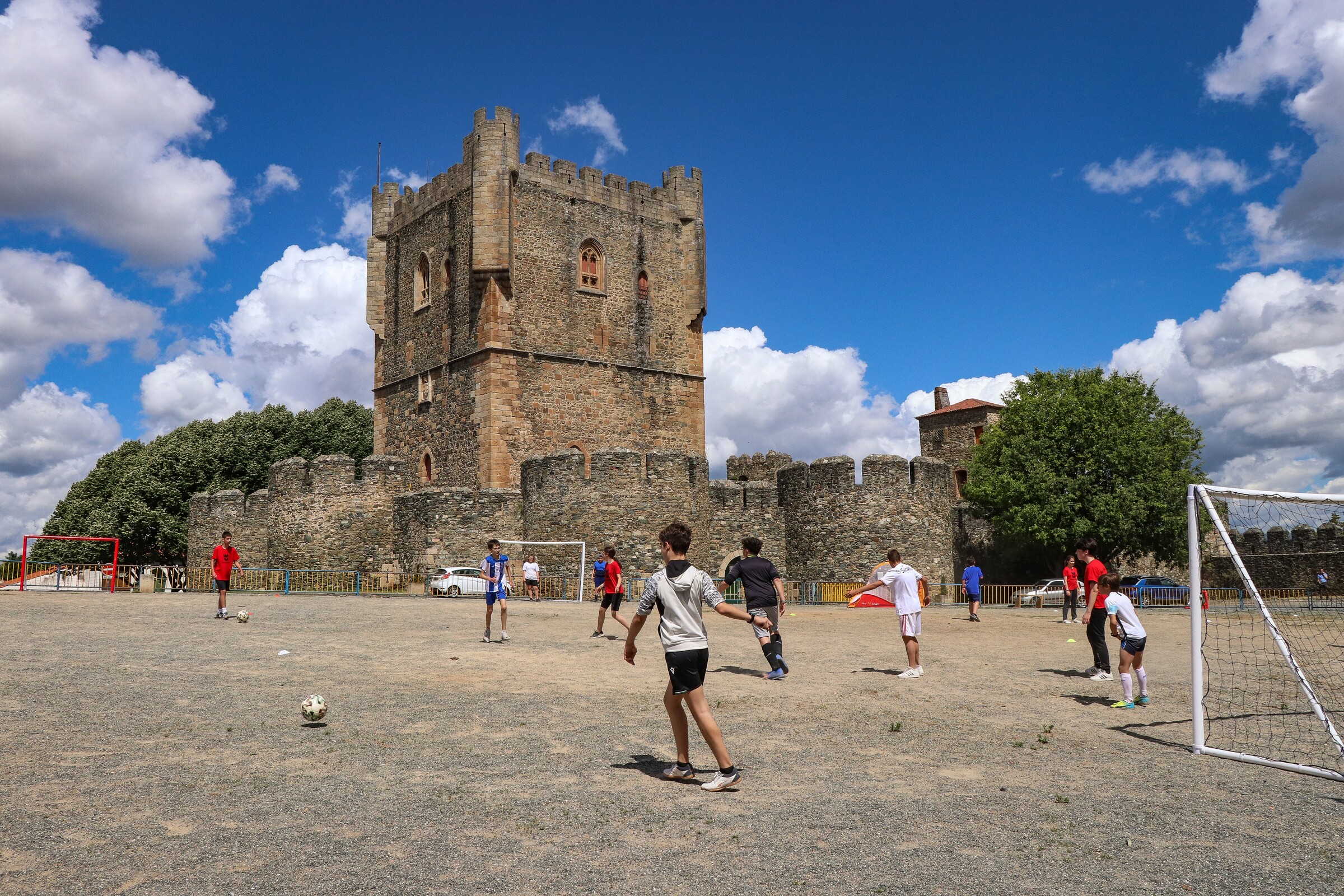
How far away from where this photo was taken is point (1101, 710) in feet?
33.3

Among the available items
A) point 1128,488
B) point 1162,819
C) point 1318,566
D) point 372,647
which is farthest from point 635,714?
point 1318,566

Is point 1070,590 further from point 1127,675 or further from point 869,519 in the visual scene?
point 1127,675

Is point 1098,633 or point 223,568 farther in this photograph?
point 223,568

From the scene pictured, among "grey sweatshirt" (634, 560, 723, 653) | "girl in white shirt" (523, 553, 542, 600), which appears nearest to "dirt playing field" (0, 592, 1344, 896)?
"grey sweatshirt" (634, 560, 723, 653)

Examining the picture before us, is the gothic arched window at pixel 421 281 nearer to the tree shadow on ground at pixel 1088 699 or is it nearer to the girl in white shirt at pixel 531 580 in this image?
the girl in white shirt at pixel 531 580

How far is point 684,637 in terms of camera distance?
667 cm

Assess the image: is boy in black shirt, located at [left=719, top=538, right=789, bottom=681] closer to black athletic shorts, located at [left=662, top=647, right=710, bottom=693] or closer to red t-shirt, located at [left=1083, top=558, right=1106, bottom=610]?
red t-shirt, located at [left=1083, top=558, right=1106, bottom=610]

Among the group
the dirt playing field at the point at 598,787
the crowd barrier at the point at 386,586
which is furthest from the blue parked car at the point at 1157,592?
the dirt playing field at the point at 598,787

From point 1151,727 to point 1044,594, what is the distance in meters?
24.5

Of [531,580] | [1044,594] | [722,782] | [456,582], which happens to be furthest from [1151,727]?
[1044,594]

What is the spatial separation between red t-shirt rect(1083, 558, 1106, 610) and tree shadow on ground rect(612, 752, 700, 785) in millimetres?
6782

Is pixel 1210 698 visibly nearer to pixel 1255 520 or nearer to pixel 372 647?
pixel 1255 520

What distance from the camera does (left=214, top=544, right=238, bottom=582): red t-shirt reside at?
18.3m

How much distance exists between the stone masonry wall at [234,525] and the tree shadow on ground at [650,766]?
95.3 feet
